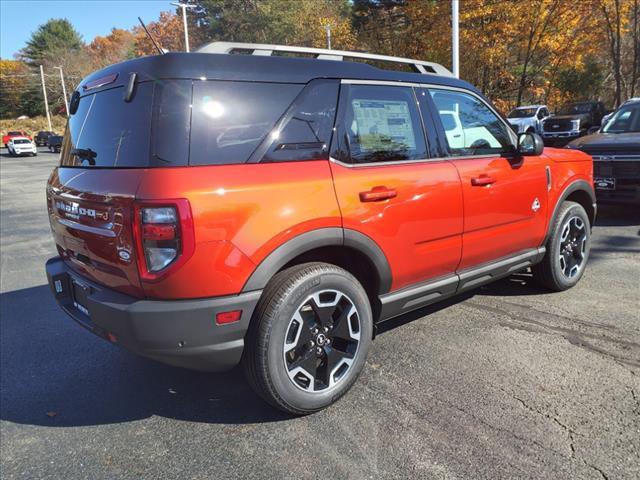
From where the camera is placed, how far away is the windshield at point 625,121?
8.15m

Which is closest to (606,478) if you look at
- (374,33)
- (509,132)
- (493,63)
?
(509,132)

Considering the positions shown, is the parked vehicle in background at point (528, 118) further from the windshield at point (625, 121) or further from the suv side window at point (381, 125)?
the suv side window at point (381, 125)

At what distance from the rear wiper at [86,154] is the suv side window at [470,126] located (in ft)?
7.37

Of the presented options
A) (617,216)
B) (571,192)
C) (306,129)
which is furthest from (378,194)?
(617,216)

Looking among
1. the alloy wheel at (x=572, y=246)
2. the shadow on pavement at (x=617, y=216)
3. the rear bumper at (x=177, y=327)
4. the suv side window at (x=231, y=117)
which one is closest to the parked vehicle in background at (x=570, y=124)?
the shadow on pavement at (x=617, y=216)

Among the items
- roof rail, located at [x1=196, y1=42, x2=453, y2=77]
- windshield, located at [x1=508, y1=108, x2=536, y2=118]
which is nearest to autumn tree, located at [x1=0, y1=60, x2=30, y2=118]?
windshield, located at [x1=508, y1=108, x2=536, y2=118]

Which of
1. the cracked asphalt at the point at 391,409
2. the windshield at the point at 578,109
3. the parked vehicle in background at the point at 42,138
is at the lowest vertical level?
the cracked asphalt at the point at 391,409

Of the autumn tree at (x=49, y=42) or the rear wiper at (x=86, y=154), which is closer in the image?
the rear wiper at (x=86, y=154)

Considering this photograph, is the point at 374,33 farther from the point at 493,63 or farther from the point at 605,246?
the point at 605,246

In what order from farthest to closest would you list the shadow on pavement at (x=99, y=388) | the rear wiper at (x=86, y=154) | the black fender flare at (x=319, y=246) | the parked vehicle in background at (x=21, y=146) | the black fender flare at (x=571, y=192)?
the parked vehicle in background at (x=21, y=146) → the black fender flare at (x=571, y=192) → the shadow on pavement at (x=99, y=388) → the rear wiper at (x=86, y=154) → the black fender flare at (x=319, y=246)

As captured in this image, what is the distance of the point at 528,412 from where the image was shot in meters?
2.74

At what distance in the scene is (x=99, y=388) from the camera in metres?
3.26

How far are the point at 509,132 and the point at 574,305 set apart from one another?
160cm

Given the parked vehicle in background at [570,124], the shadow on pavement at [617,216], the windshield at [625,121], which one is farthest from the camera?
the parked vehicle in background at [570,124]
